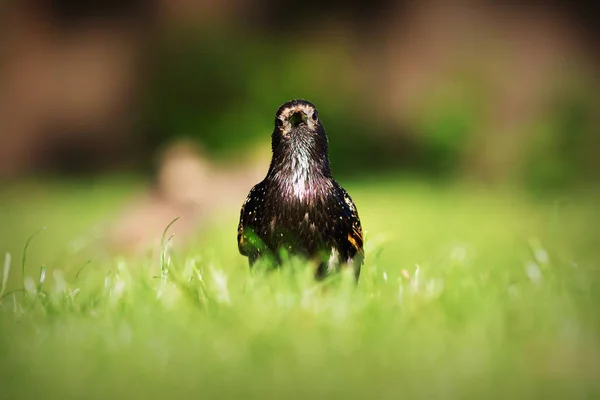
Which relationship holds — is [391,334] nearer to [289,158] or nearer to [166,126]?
[289,158]

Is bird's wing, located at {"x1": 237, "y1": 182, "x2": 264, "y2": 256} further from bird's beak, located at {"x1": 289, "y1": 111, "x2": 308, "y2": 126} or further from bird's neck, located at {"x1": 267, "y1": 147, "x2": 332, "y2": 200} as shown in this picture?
bird's beak, located at {"x1": 289, "y1": 111, "x2": 308, "y2": 126}

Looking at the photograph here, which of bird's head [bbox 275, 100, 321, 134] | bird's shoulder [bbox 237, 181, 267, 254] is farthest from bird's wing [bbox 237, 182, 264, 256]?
bird's head [bbox 275, 100, 321, 134]

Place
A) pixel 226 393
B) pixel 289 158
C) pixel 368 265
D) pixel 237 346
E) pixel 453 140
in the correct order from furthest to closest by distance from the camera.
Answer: pixel 453 140 < pixel 368 265 < pixel 289 158 < pixel 237 346 < pixel 226 393

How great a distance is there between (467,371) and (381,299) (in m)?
0.61

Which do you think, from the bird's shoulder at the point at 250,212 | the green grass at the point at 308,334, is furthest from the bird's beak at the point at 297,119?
the green grass at the point at 308,334

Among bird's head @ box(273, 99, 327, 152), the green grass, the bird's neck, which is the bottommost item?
the green grass

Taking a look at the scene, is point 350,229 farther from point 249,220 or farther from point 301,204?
point 249,220

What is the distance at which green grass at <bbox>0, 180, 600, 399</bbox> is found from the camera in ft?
5.64

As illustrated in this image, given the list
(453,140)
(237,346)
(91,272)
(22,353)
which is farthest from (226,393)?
(453,140)

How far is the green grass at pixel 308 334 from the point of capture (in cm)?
172

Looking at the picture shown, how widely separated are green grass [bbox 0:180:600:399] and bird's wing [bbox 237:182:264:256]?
0.13 meters

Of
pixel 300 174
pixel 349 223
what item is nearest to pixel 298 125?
pixel 300 174

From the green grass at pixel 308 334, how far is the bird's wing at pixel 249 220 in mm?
128

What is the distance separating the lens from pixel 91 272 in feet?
9.91
